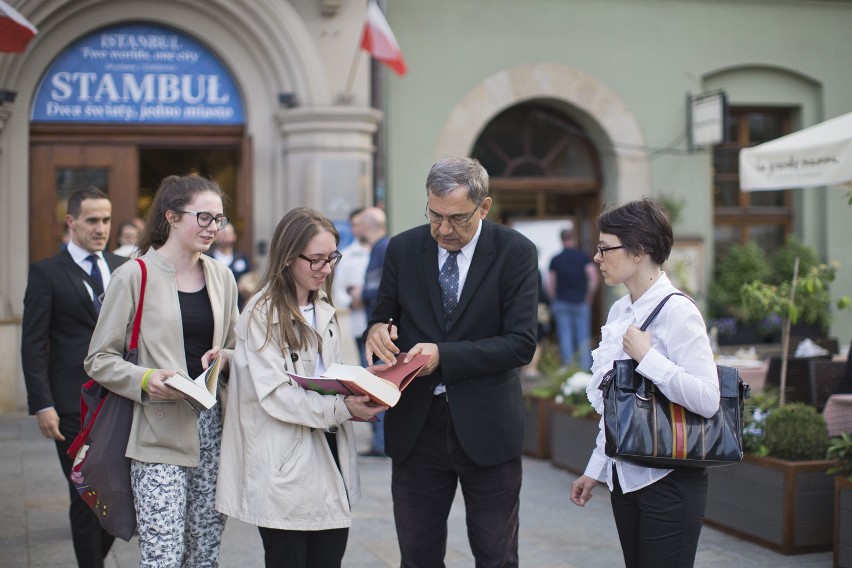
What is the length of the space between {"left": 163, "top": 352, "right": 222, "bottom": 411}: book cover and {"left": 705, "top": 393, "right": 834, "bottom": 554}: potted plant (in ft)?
12.2

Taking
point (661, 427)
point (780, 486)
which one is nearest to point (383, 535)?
point (780, 486)

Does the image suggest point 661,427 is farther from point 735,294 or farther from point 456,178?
point 735,294

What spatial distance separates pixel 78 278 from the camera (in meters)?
5.23

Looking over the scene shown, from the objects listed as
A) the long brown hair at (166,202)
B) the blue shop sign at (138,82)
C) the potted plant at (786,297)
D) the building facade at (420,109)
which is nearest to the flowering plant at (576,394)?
the potted plant at (786,297)

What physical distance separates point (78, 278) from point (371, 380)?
2.19 meters

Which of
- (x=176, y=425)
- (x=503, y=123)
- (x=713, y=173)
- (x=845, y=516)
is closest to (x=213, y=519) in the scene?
(x=176, y=425)

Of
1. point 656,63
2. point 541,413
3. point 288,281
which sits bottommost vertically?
point 541,413

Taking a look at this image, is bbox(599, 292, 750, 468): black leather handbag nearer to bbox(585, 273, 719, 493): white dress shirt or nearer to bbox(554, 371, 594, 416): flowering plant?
bbox(585, 273, 719, 493): white dress shirt

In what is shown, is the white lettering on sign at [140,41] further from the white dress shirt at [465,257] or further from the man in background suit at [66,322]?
the white dress shirt at [465,257]

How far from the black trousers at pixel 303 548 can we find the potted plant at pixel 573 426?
4351 mm

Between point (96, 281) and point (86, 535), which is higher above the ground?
point (96, 281)

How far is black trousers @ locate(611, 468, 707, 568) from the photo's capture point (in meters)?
Result: 3.54

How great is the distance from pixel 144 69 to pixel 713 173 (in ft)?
25.8

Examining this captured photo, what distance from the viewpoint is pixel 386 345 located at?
393 cm
